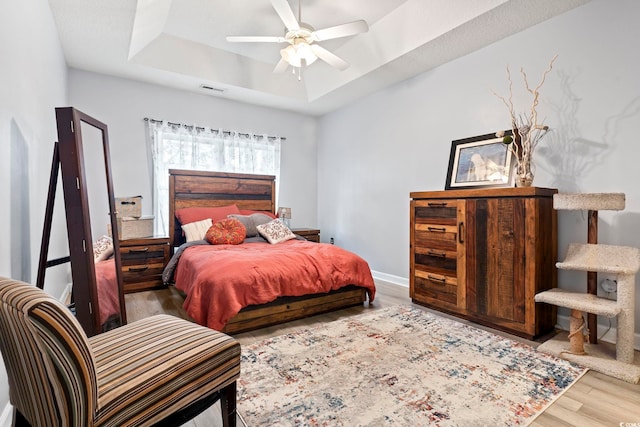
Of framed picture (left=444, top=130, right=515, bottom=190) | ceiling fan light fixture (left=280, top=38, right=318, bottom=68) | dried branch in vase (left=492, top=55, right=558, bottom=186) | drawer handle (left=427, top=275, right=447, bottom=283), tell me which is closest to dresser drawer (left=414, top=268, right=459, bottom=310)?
drawer handle (left=427, top=275, right=447, bottom=283)

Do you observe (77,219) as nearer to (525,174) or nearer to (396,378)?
(396,378)

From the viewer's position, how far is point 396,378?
6.22 ft

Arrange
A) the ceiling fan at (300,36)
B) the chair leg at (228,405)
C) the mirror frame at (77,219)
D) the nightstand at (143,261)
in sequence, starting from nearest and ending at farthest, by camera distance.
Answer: the chair leg at (228,405), the mirror frame at (77,219), the ceiling fan at (300,36), the nightstand at (143,261)

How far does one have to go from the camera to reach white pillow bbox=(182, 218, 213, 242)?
3973 mm

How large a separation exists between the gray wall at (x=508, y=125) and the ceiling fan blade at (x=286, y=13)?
1862 millimetres

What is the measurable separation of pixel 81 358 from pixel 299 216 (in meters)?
4.74

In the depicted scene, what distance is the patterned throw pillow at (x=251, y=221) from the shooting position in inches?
166

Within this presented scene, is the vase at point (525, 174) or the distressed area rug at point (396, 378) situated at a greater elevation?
the vase at point (525, 174)

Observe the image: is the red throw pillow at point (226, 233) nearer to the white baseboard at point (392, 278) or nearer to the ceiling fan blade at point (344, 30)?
the white baseboard at point (392, 278)

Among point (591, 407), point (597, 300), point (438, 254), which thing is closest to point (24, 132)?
point (438, 254)

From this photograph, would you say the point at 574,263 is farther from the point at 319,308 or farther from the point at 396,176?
the point at 396,176

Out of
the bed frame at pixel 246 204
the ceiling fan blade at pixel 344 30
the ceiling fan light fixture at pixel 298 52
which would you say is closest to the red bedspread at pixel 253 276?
the bed frame at pixel 246 204

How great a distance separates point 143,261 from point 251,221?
135cm

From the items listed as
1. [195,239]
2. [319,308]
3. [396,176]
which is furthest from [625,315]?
[195,239]
